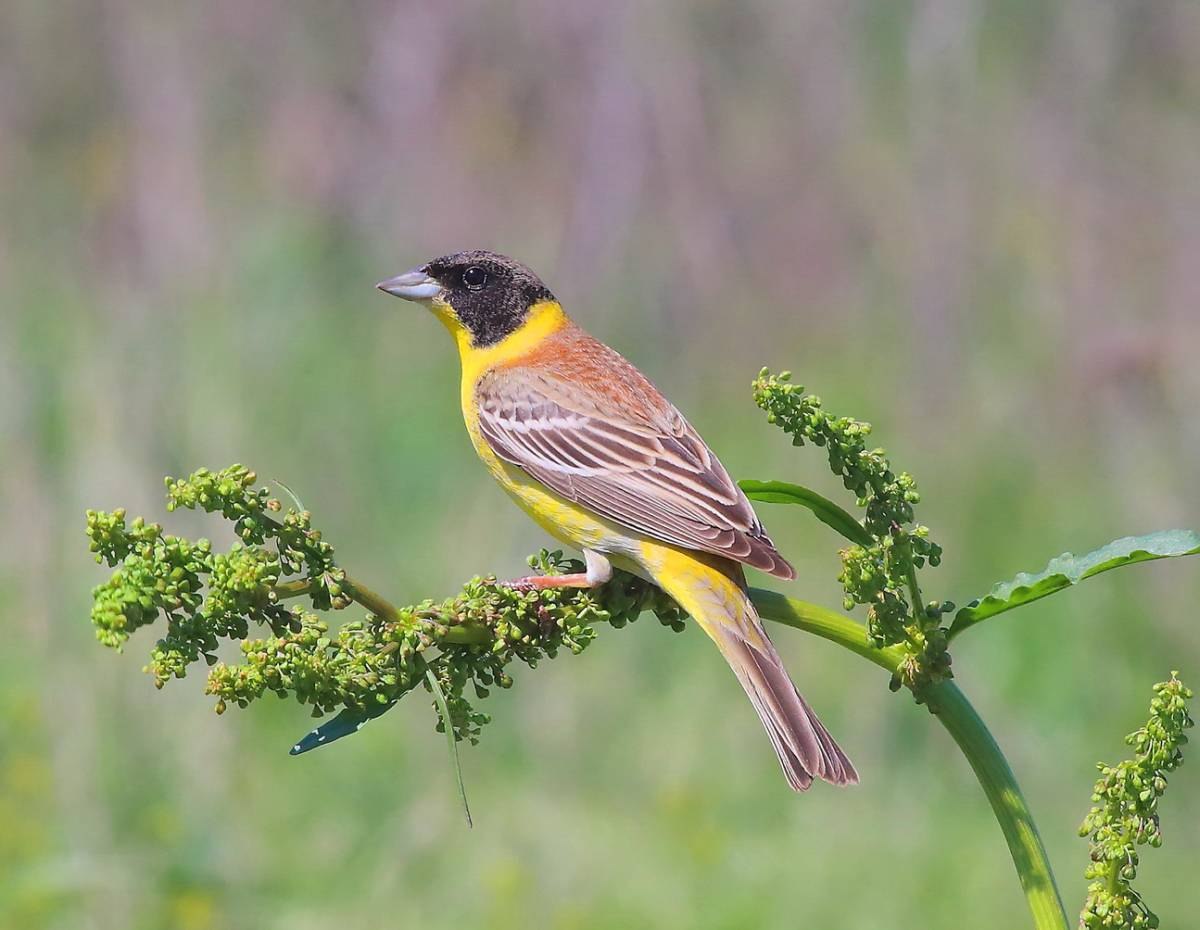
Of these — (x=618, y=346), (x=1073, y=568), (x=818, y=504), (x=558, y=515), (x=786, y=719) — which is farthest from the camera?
(x=618, y=346)

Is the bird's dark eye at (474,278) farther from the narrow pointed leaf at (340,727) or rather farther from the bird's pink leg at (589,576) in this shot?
the narrow pointed leaf at (340,727)

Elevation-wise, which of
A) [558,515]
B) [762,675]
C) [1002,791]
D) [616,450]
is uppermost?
[616,450]

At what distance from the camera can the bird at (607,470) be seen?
3451 millimetres

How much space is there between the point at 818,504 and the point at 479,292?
312 centimetres

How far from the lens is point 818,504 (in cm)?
229

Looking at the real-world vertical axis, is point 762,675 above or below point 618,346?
below

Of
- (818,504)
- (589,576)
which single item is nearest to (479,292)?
(589,576)

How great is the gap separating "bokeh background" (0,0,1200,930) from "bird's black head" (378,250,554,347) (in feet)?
5.57

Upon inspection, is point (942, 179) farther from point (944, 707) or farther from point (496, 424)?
point (944, 707)

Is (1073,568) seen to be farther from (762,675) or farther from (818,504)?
(762,675)

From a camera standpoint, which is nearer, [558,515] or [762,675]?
[762,675]

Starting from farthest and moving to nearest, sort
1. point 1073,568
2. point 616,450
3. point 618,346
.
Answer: point 618,346 < point 616,450 < point 1073,568

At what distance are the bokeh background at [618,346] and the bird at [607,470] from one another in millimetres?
1787

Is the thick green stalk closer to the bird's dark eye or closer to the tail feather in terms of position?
the tail feather
